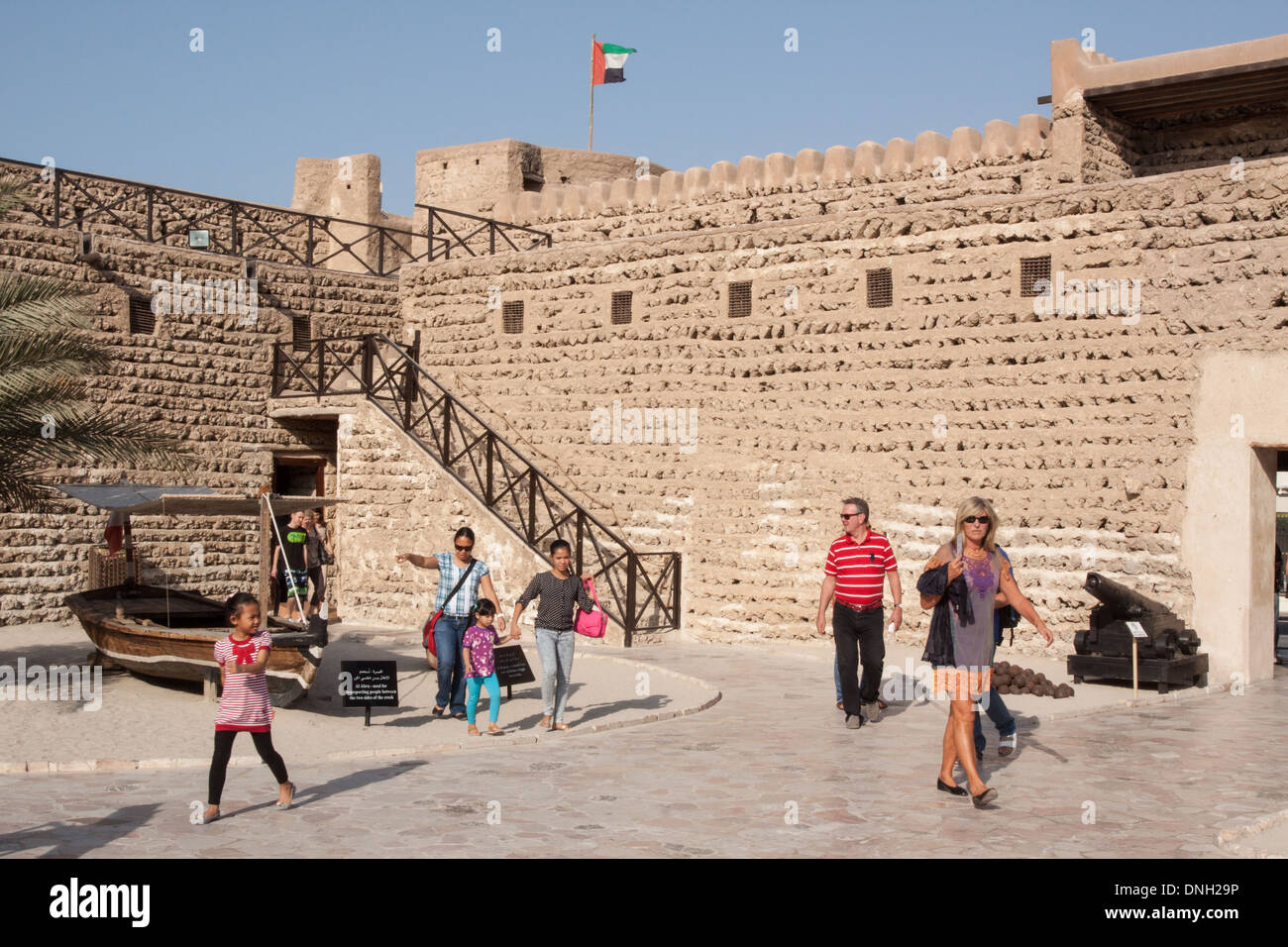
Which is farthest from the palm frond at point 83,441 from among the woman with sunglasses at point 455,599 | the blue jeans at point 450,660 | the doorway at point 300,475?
the doorway at point 300,475

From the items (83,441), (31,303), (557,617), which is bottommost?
(557,617)

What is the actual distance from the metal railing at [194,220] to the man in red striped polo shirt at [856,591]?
9.36 meters

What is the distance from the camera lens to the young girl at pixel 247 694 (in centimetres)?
777

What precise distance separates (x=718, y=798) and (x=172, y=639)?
532cm

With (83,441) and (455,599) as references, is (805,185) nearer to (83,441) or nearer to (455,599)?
(455,599)

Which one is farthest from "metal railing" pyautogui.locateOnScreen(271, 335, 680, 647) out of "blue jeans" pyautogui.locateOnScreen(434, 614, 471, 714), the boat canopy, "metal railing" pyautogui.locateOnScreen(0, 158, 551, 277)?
"blue jeans" pyautogui.locateOnScreen(434, 614, 471, 714)

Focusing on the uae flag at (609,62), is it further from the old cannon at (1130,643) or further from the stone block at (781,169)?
the old cannon at (1130,643)

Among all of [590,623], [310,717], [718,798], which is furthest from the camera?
[310,717]

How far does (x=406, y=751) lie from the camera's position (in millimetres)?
9750

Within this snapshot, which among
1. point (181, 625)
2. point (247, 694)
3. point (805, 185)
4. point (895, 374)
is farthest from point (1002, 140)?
point (247, 694)

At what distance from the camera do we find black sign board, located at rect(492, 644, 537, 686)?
10781 millimetres

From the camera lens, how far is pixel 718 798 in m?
8.11

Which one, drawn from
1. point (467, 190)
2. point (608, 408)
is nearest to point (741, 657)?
point (608, 408)
